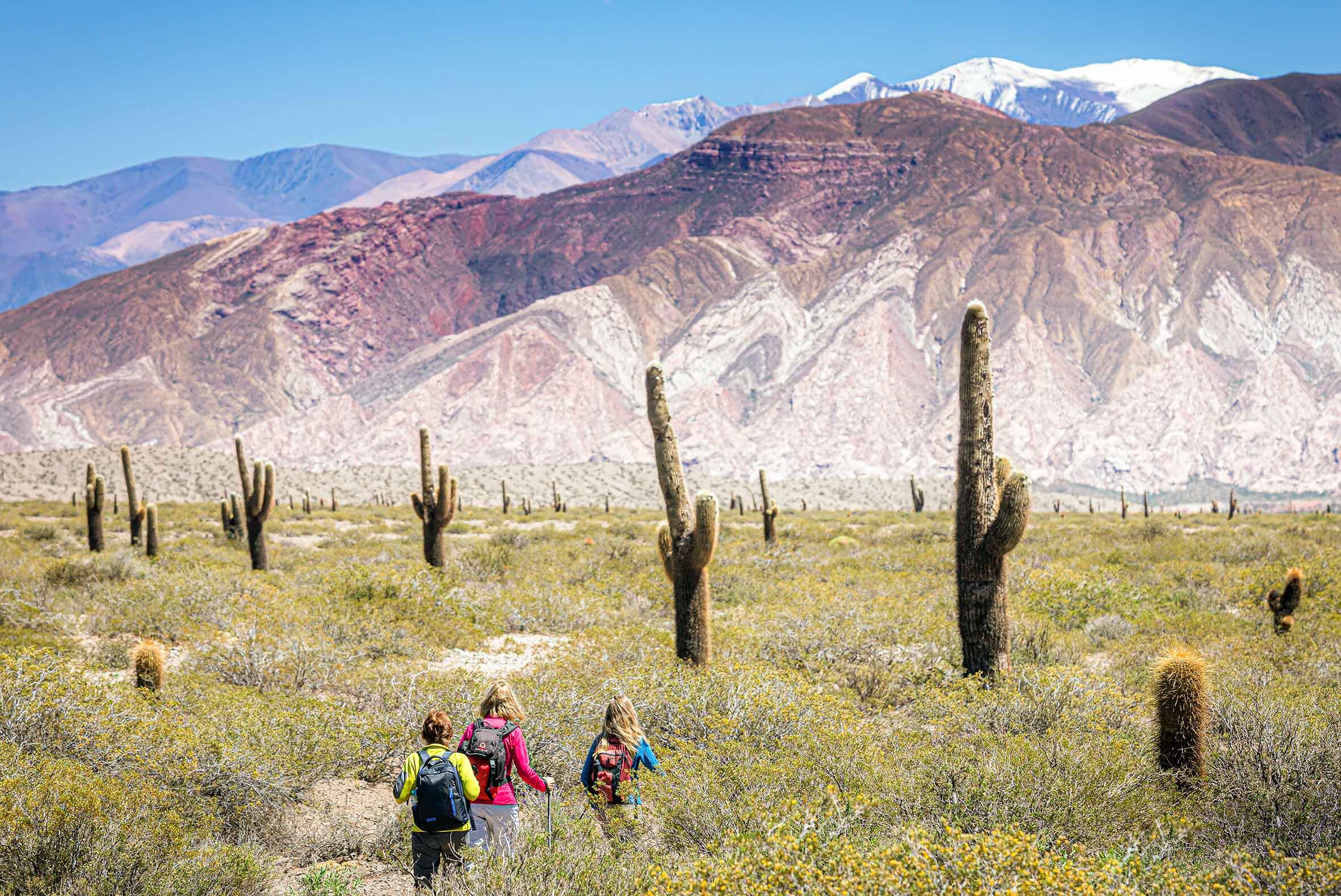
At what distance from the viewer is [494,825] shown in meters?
5.84

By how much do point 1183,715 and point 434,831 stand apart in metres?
5.35

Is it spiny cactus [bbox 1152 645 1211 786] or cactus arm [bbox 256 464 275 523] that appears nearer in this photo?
spiny cactus [bbox 1152 645 1211 786]

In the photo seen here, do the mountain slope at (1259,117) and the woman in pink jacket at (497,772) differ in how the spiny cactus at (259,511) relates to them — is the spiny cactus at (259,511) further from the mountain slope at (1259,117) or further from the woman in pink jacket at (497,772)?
the mountain slope at (1259,117)

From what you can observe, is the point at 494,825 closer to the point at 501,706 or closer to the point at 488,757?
the point at 488,757

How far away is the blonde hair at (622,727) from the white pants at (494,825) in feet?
2.88

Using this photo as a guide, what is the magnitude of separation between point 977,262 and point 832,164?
38550 millimetres

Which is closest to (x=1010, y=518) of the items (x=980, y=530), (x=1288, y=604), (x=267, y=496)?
(x=980, y=530)

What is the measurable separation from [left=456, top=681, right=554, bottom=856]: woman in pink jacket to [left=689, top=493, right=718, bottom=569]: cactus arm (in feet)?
12.5

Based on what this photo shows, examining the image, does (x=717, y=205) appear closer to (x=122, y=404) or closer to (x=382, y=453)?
(x=382, y=453)

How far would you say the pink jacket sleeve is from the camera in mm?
5973

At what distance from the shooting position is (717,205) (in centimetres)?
15450

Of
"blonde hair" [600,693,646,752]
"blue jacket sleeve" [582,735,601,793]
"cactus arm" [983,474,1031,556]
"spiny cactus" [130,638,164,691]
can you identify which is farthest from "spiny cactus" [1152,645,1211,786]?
"spiny cactus" [130,638,164,691]

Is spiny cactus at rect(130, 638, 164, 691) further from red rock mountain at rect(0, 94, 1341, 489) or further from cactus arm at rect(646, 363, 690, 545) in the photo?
red rock mountain at rect(0, 94, 1341, 489)

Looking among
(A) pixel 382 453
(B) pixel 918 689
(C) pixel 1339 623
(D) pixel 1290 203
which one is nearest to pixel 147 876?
(B) pixel 918 689
